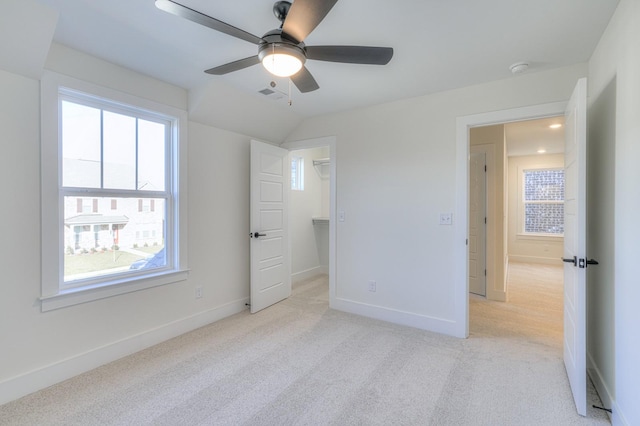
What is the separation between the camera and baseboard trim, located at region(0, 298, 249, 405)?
200 cm

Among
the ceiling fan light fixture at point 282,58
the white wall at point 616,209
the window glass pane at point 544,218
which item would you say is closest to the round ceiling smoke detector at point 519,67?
the white wall at point 616,209

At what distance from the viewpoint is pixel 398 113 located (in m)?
3.29

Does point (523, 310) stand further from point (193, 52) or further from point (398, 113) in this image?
point (193, 52)

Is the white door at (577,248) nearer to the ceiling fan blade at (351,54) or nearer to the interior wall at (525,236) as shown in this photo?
the ceiling fan blade at (351,54)

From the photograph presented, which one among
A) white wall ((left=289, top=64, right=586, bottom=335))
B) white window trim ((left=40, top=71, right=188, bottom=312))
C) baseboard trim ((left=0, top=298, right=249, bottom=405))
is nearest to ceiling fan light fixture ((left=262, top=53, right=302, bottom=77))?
white window trim ((left=40, top=71, right=188, bottom=312))

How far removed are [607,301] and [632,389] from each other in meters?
0.58

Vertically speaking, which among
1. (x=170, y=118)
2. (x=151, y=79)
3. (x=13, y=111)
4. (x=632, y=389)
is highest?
(x=151, y=79)

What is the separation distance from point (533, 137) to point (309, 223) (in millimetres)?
4243

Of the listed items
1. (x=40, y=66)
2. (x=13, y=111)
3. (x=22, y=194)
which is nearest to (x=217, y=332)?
(x=22, y=194)

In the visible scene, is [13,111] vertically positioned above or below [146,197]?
above

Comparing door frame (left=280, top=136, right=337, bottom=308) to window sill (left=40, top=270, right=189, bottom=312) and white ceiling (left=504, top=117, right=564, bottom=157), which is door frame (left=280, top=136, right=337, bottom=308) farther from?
white ceiling (left=504, top=117, right=564, bottom=157)

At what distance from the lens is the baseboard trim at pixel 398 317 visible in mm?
3023

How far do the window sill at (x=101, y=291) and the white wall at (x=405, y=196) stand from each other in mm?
1963

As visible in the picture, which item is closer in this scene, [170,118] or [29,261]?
[29,261]
